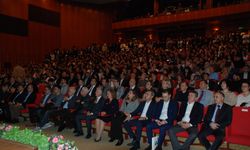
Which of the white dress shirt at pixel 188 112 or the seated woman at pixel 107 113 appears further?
the seated woman at pixel 107 113

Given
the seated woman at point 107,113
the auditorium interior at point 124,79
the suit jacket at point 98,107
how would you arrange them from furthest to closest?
the suit jacket at point 98,107
the seated woman at point 107,113
the auditorium interior at point 124,79

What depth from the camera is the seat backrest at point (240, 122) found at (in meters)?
5.65

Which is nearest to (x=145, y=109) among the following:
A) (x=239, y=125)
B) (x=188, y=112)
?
(x=188, y=112)

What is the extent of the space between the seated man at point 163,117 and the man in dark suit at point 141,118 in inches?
6.6

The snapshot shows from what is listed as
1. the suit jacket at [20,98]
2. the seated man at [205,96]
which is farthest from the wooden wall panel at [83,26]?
the seated man at [205,96]

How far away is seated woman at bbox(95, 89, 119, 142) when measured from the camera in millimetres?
7121

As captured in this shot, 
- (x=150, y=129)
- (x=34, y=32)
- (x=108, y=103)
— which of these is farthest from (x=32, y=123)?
(x=34, y=32)

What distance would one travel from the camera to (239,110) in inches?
228

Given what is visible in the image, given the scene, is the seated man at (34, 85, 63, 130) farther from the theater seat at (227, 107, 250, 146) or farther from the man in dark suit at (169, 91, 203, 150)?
the theater seat at (227, 107, 250, 146)

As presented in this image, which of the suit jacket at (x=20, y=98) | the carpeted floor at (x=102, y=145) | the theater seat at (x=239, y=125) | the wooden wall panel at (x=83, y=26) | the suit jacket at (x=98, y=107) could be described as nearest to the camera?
the theater seat at (x=239, y=125)

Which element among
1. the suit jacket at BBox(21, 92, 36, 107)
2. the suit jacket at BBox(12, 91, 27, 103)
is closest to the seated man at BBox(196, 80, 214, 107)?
the suit jacket at BBox(21, 92, 36, 107)

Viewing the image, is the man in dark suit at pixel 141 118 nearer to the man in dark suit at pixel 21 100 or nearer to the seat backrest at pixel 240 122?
the seat backrest at pixel 240 122

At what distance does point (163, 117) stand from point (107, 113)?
1.39m

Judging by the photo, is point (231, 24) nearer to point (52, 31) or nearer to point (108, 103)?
point (52, 31)
